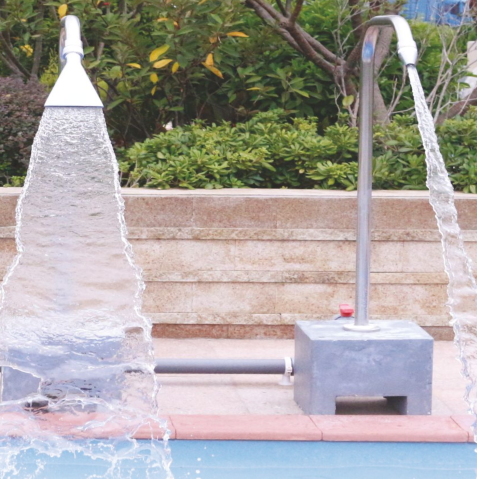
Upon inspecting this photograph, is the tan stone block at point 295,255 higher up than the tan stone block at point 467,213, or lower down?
lower down

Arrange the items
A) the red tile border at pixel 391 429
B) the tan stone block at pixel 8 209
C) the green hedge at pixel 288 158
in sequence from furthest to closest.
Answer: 1. the green hedge at pixel 288 158
2. the tan stone block at pixel 8 209
3. the red tile border at pixel 391 429

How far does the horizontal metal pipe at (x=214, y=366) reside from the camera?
16.4 feet

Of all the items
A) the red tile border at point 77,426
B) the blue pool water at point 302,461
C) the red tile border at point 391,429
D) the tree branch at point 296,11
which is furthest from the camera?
the tree branch at point 296,11

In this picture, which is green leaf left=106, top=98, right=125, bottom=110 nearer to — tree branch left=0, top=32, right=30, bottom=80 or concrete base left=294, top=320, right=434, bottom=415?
tree branch left=0, top=32, right=30, bottom=80

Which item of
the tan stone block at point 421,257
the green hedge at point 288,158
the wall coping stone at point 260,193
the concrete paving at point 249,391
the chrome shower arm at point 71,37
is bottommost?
the concrete paving at point 249,391

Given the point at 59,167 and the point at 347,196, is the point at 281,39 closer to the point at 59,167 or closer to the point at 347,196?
the point at 347,196

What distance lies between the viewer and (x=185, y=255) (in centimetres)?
641

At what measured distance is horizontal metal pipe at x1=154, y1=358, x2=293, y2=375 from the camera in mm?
5012

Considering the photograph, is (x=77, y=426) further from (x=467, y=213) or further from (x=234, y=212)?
(x=467, y=213)

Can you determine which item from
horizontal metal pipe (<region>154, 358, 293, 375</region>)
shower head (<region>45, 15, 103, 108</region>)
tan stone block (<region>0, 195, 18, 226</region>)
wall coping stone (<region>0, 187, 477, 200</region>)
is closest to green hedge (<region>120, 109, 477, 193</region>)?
wall coping stone (<region>0, 187, 477, 200</region>)

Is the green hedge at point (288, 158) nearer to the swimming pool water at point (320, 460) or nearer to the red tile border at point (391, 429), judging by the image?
the red tile border at point (391, 429)

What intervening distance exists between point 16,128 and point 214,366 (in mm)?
3293

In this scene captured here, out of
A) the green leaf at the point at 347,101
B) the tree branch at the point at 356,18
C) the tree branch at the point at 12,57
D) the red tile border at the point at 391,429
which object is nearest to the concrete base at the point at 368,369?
the red tile border at the point at 391,429

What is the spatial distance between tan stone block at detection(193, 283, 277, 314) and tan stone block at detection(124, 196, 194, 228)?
0.49m
